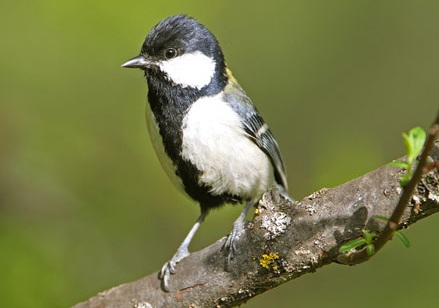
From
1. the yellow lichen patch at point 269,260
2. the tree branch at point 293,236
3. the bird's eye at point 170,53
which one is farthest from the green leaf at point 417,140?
the bird's eye at point 170,53

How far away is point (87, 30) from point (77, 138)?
663 millimetres

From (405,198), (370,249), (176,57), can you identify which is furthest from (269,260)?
(176,57)

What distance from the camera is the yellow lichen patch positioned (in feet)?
7.51

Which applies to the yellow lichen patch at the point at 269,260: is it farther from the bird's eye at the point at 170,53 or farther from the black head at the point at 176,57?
the bird's eye at the point at 170,53

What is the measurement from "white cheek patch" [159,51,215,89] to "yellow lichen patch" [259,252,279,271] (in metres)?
1.04

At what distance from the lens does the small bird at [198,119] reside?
9.82 ft

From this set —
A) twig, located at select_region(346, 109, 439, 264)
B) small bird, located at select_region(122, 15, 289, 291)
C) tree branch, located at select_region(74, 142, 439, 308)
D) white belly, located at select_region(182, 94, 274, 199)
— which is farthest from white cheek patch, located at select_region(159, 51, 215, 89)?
twig, located at select_region(346, 109, 439, 264)

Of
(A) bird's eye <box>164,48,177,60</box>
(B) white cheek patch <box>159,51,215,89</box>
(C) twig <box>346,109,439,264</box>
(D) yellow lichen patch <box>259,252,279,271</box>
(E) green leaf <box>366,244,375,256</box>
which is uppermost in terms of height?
(A) bird's eye <box>164,48,177,60</box>

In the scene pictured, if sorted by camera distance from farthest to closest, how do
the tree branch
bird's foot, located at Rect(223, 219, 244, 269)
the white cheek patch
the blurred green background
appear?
1. the blurred green background
2. the white cheek patch
3. bird's foot, located at Rect(223, 219, 244, 269)
4. the tree branch

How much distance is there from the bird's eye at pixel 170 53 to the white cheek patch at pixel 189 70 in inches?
0.8

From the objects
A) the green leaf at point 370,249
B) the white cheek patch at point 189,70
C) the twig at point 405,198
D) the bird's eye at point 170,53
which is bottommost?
the green leaf at point 370,249

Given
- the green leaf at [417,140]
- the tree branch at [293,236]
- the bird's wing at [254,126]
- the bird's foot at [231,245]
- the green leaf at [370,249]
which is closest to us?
the green leaf at [417,140]

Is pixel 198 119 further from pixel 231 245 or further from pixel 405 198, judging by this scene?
pixel 405 198

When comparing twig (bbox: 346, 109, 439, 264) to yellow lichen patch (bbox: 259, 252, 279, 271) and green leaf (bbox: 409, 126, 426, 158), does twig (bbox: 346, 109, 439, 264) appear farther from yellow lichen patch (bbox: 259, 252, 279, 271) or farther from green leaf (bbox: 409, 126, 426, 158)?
yellow lichen patch (bbox: 259, 252, 279, 271)
